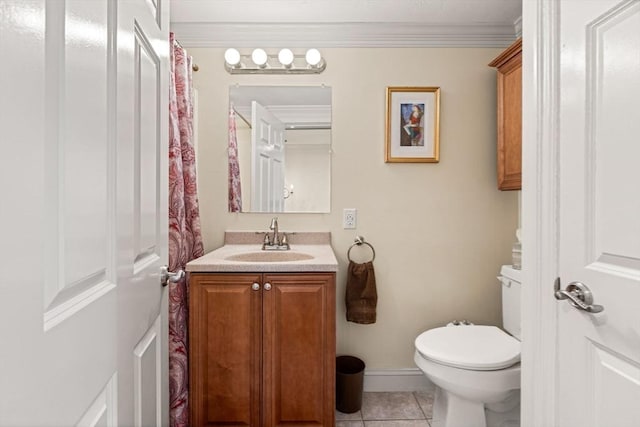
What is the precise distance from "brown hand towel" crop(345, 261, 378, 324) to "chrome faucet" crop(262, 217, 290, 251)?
0.43 m

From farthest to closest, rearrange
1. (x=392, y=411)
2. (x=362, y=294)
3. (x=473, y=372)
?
(x=362, y=294) < (x=392, y=411) < (x=473, y=372)

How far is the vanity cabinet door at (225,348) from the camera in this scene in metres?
1.62

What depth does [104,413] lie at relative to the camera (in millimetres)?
632

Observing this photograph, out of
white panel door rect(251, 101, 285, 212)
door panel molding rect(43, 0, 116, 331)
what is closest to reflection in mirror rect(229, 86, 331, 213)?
white panel door rect(251, 101, 285, 212)

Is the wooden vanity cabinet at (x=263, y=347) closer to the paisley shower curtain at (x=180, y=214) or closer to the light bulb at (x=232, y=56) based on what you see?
the paisley shower curtain at (x=180, y=214)

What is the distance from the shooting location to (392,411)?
1.98 meters

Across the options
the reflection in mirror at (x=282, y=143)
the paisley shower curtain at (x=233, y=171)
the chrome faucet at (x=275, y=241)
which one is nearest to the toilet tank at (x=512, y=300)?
the reflection in mirror at (x=282, y=143)

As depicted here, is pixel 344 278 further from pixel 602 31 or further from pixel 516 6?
pixel 516 6

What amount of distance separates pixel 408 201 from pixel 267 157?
91 cm

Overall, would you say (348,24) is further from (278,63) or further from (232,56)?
(232,56)

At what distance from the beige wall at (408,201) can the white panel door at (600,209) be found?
1.22 m

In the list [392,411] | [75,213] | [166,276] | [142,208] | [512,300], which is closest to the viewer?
[75,213]

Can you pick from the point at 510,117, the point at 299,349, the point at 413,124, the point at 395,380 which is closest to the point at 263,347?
the point at 299,349

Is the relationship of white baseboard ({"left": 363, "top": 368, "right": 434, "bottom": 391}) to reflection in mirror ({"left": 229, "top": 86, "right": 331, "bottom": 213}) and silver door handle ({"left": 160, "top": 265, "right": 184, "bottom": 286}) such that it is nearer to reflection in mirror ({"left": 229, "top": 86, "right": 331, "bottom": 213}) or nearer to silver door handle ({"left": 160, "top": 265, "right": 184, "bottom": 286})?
reflection in mirror ({"left": 229, "top": 86, "right": 331, "bottom": 213})
